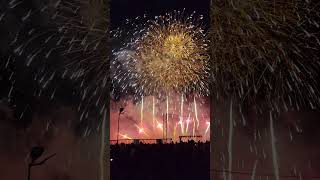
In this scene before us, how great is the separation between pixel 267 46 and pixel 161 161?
363 cm

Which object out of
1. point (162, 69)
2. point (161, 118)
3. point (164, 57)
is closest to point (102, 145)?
point (161, 118)

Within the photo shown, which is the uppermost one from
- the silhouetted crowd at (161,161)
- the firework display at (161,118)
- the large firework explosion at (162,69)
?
the large firework explosion at (162,69)

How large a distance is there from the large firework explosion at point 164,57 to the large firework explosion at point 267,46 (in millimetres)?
257

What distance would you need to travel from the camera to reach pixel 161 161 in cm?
1038

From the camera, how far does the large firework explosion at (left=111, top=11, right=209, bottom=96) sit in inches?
305

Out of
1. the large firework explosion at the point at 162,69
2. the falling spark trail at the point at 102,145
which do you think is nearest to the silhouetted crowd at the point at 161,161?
the falling spark trail at the point at 102,145

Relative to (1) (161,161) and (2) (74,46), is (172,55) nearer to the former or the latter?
(2) (74,46)

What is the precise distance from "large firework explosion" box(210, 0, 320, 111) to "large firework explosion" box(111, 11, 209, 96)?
0.26 metres

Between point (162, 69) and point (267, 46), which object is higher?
point (267, 46)

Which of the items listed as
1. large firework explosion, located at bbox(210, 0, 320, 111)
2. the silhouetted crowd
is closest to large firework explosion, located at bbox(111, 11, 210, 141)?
large firework explosion, located at bbox(210, 0, 320, 111)

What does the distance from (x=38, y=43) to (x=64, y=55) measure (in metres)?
0.42

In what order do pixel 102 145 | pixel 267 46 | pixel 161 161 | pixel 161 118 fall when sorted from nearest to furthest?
1. pixel 267 46
2. pixel 161 118
3. pixel 102 145
4. pixel 161 161

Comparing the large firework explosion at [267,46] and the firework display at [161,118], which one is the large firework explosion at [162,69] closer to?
the firework display at [161,118]

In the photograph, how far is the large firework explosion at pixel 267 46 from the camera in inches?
284
